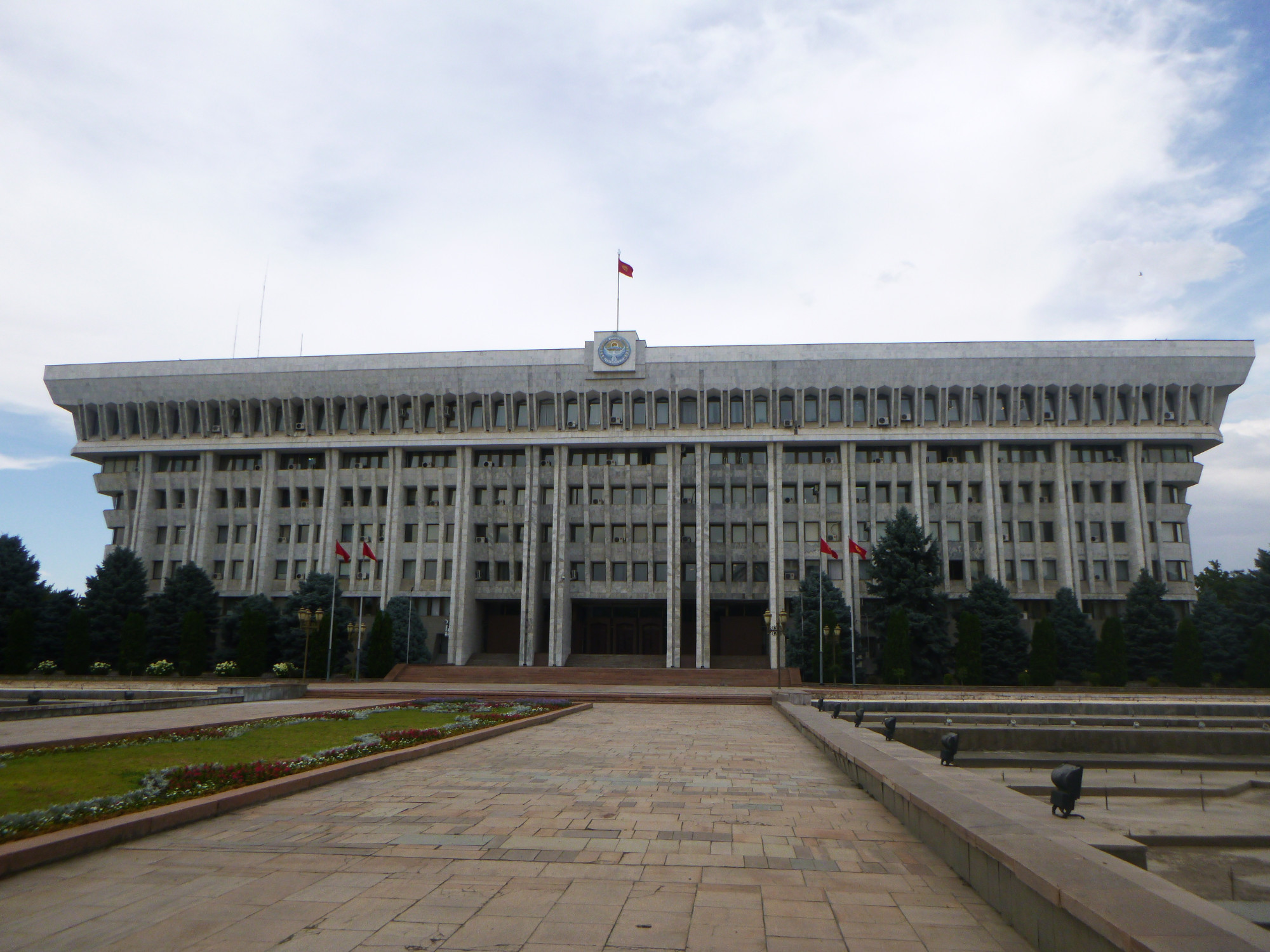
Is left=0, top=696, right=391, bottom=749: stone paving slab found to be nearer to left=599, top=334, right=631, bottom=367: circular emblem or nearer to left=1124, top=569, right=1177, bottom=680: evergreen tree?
left=599, top=334, right=631, bottom=367: circular emblem

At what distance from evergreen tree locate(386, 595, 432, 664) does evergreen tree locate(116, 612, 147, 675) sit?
14.8 metres

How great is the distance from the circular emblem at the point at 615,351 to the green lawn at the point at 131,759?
124 feet

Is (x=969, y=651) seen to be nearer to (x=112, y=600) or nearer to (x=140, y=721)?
(x=140, y=721)

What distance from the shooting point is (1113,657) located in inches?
1842

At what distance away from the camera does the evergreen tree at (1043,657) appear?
4675cm

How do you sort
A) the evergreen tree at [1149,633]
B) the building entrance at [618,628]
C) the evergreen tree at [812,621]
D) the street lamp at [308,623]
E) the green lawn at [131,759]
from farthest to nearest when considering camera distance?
the building entrance at [618,628] < the evergreen tree at [812,621] < the evergreen tree at [1149,633] < the street lamp at [308,623] < the green lawn at [131,759]

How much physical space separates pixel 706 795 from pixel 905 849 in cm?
353

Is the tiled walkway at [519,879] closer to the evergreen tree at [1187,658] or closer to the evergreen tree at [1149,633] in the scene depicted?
the evergreen tree at [1187,658]

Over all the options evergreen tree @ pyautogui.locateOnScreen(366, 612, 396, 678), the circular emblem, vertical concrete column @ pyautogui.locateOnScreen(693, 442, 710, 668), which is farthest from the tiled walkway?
the circular emblem

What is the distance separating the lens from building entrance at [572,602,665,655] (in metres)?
58.8

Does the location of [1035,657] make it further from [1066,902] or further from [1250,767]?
[1066,902]

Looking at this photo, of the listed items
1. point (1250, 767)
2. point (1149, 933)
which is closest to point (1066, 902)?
point (1149, 933)

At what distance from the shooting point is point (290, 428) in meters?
58.2

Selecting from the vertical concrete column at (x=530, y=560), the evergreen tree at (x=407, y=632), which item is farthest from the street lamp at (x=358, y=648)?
the vertical concrete column at (x=530, y=560)
